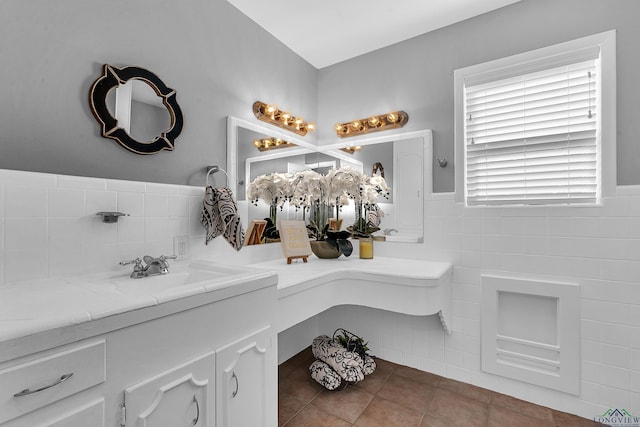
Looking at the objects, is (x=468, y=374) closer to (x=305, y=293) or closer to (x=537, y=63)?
(x=305, y=293)

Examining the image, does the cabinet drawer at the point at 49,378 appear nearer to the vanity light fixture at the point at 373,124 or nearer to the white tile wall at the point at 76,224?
the white tile wall at the point at 76,224

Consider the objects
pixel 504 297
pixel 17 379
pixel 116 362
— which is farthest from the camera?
pixel 504 297

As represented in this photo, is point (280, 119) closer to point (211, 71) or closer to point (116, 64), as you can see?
point (211, 71)

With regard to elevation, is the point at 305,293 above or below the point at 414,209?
below

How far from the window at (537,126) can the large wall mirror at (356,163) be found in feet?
1.05

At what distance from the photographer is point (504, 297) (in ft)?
6.78

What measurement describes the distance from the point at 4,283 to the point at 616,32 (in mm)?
3203

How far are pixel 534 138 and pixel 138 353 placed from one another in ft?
7.95

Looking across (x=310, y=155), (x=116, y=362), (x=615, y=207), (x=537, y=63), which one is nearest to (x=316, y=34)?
(x=310, y=155)

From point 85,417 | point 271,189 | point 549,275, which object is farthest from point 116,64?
point 549,275

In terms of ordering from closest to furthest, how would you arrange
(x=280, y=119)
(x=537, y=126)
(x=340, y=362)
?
(x=537, y=126) → (x=340, y=362) → (x=280, y=119)

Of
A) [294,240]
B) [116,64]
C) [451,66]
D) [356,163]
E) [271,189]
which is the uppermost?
[451,66]

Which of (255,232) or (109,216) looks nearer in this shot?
(109,216)

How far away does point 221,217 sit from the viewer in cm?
168
